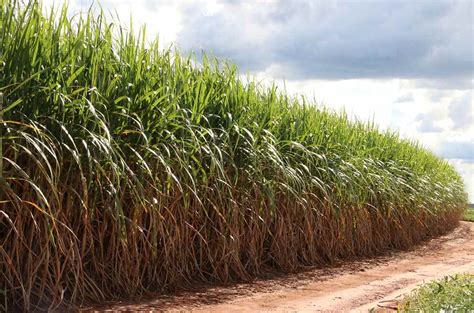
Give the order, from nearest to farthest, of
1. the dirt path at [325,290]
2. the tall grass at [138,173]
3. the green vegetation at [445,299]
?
the green vegetation at [445,299], the tall grass at [138,173], the dirt path at [325,290]

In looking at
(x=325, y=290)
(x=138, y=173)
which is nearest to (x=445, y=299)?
(x=325, y=290)

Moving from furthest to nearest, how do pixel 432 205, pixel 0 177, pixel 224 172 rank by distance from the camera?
pixel 432 205 → pixel 224 172 → pixel 0 177

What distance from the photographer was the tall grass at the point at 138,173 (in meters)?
4.11

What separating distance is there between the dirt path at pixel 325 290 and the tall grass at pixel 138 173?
0.20 meters

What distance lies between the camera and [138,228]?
15.2 feet

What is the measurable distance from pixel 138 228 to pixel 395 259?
4662mm

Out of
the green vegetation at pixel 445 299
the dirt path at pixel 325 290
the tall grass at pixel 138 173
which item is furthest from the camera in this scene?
the dirt path at pixel 325 290

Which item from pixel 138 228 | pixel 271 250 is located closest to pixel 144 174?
pixel 138 228

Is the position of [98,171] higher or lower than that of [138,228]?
higher

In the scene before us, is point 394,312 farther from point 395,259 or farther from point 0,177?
point 395,259

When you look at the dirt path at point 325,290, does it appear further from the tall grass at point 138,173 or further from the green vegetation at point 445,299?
the green vegetation at point 445,299

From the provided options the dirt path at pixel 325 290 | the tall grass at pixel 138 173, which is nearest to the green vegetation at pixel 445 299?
the dirt path at pixel 325 290

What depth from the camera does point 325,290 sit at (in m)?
5.80

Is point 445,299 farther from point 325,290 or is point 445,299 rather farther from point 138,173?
point 138,173
